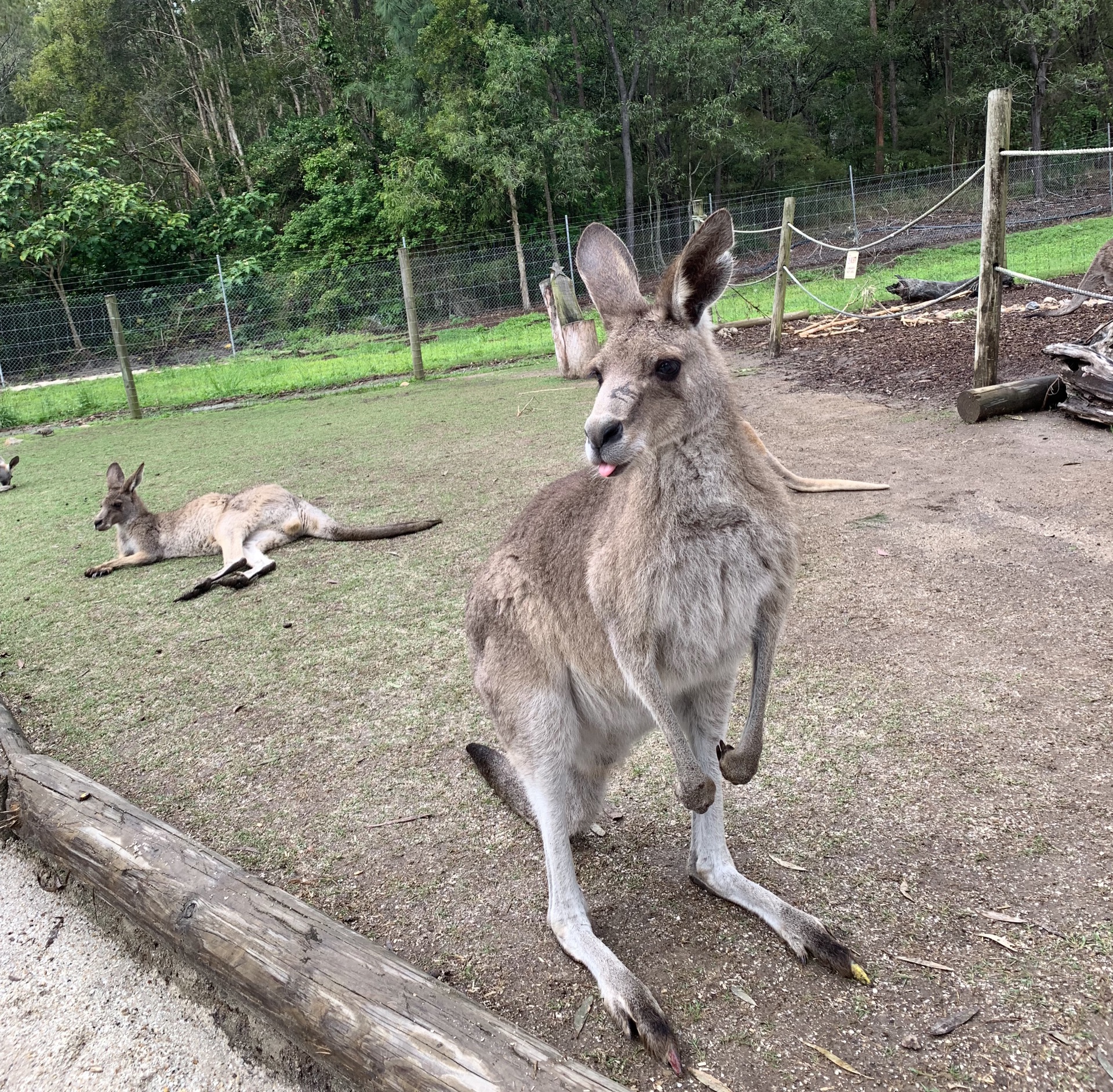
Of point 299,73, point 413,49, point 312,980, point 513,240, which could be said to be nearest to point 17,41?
point 299,73

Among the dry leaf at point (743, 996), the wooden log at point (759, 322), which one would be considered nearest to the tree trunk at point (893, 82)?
the wooden log at point (759, 322)

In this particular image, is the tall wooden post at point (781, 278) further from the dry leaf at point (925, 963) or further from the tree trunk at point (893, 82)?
the tree trunk at point (893, 82)

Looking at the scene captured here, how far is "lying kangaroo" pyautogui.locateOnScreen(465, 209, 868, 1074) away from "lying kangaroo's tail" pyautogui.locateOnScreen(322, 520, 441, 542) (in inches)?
106

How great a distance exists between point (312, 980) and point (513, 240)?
17.3 metres

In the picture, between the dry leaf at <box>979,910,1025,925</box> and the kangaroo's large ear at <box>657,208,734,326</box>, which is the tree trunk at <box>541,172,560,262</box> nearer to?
the kangaroo's large ear at <box>657,208,734,326</box>

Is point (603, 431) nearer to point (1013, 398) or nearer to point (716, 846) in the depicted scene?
point (716, 846)

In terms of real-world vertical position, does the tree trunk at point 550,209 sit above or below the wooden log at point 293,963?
above

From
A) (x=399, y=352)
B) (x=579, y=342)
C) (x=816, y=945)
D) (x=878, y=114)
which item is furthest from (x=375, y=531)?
(x=878, y=114)

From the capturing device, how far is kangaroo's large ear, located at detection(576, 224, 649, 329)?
1870 millimetres

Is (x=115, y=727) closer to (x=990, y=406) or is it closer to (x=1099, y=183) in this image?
(x=990, y=406)

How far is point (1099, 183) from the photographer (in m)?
18.4

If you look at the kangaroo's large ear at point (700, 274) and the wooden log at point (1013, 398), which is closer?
the kangaroo's large ear at point (700, 274)

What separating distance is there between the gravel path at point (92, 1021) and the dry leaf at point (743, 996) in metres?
0.84

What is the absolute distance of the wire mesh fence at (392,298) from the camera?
495 inches
